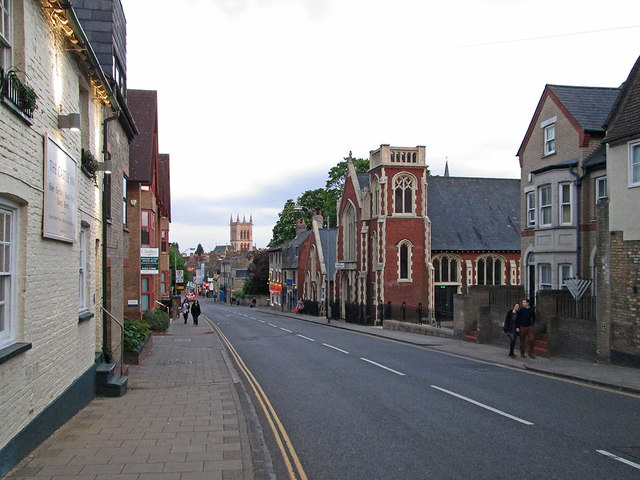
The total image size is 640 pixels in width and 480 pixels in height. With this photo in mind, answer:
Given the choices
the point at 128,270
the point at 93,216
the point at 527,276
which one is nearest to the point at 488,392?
the point at 93,216

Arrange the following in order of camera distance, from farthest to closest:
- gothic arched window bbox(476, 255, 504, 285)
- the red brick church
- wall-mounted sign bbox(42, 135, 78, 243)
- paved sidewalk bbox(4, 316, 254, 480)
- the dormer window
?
gothic arched window bbox(476, 255, 504, 285) < the red brick church < the dormer window < wall-mounted sign bbox(42, 135, 78, 243) < paved sidewalk bbox(4, 316, 254, 480)

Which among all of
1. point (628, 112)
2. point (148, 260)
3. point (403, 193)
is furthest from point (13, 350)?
point (403, 193)

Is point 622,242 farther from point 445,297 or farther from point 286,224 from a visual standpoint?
point 286,224

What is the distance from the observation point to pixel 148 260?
25.7m

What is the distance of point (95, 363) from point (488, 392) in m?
8.49

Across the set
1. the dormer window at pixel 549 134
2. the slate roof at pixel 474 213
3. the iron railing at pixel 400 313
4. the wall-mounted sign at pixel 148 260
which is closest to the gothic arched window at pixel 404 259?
the iron railing at pixel 400 313

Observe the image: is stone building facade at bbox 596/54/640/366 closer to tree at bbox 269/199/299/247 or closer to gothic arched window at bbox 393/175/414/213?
gothic arched window at bbox 393/175/414/213

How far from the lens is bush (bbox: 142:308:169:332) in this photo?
1127 inches

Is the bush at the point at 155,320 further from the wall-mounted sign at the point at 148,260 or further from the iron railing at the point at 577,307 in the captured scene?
the iron railing at the point at 577,307

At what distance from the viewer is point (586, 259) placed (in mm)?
22578

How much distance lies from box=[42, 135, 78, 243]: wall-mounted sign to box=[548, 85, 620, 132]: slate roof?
19290 mm

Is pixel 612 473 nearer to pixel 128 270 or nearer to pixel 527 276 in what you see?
pixel 527 276

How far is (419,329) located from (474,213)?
1972cm

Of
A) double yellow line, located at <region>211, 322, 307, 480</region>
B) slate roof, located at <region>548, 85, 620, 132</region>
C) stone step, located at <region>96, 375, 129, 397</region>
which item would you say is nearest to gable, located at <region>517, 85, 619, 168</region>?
slate roof, located at <region>548, 85, 620, 132</region>
